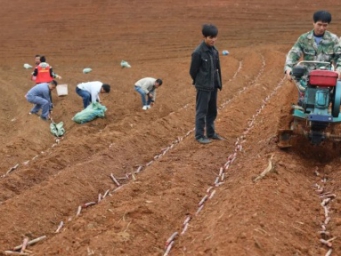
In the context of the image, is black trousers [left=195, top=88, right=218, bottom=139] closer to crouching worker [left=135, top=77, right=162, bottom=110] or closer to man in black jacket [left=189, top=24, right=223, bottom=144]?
man in black jacket [left=189, top=24, right=223, bottom=144]

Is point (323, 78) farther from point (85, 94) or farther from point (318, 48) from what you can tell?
point (85, 94)

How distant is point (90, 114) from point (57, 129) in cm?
91

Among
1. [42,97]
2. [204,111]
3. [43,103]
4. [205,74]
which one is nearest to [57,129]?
[43,103]

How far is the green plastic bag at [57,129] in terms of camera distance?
34.9 feet

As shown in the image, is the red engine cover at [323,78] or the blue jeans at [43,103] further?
the blue jeans at [43,103]

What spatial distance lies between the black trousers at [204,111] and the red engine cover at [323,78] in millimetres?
2061

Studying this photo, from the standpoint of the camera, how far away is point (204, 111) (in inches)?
317

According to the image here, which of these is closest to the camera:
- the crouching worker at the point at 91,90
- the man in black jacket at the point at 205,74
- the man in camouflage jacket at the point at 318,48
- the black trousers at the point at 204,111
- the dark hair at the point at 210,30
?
the man in camouflage jacket at the point at 318,48

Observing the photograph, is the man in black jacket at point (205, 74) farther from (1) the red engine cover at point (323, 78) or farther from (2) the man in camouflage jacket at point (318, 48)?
(1) the red engine cover at point (323, 78)

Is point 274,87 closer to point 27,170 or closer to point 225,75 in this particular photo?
point 225,75

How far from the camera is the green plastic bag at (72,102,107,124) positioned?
11398mm

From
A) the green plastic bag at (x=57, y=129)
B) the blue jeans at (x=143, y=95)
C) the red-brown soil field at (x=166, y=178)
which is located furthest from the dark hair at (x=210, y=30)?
the blue jeans at (x=143, y=95)

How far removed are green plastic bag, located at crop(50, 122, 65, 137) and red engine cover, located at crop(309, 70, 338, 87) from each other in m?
5.82

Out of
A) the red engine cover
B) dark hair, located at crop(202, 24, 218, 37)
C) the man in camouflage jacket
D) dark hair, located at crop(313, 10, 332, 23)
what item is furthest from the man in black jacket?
the red engine cover
